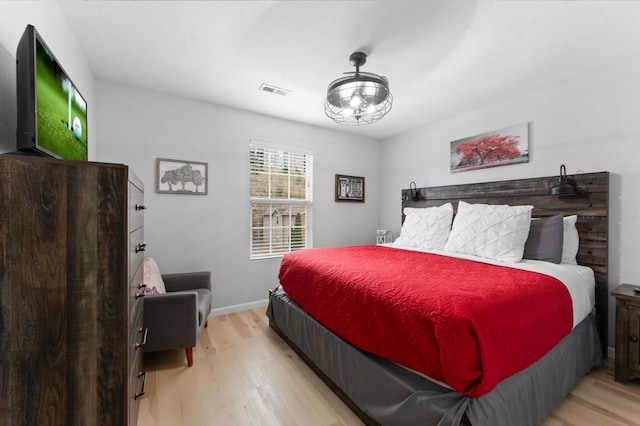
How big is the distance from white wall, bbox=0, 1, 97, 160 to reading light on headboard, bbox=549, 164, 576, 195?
382cm

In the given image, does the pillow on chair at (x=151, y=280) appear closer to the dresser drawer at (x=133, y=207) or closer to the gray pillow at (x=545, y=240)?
the dresser drawer at (x=133, y=207)

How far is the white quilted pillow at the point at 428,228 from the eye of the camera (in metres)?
3.14

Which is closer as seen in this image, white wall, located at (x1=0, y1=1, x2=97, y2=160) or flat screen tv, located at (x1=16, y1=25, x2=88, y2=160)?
flat screen tv, located at (x1=16, y1=25, x2=88, y2=160)

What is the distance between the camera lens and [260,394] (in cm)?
186

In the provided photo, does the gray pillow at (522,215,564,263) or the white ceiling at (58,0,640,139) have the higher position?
the white ceiling at (58,0,640,139)

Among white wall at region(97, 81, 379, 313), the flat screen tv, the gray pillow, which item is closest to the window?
white wall at region(97, 81, 379, 313)

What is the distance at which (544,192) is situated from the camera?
271 centimetres

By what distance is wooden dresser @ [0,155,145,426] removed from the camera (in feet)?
2.76

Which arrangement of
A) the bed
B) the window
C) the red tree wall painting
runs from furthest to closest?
1. the window
2. the red tree wall painting
3. the bed

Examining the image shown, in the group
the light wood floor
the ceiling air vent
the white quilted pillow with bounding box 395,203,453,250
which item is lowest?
the light wood floor

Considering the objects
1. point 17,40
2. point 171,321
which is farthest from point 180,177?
point 17,40

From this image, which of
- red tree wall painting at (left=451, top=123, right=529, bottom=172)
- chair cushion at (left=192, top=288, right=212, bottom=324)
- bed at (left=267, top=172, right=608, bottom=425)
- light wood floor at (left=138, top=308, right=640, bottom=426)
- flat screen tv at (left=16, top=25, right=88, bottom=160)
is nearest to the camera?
flat screen tv at (left=16, top=25, right=88, bottom=160)

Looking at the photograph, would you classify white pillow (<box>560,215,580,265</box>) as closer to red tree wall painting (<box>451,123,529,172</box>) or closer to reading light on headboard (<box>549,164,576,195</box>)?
reading light on headboard (<box>549,164,576,195</box>)

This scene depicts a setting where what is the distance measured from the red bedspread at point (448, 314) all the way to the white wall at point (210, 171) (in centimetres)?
155
